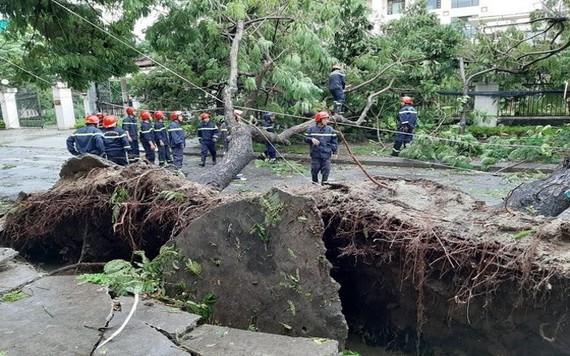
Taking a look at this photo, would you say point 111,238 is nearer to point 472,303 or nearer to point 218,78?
point 472,303

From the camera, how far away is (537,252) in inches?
106

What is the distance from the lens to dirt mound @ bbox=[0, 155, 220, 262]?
3959 mm

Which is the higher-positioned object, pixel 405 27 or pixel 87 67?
pixel 405 27

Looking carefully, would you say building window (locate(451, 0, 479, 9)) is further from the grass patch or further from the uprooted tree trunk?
the grass patch

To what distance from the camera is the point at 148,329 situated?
283 cm

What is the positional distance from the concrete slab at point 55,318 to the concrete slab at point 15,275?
10cm

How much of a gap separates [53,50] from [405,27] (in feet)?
37.9

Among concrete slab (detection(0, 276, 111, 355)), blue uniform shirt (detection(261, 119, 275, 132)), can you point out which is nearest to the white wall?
blue uniform shirt (detection(261, 119, 275, 132))

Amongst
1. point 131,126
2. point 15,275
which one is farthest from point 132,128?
point 15,275

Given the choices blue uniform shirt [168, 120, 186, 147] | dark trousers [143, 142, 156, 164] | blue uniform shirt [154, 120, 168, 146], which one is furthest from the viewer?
dark trousers [143, 142, 156, 164]

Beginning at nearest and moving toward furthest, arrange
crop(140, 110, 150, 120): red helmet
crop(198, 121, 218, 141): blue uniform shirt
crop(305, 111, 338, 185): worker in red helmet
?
crop(305, 111, 338, 185): worker in red helmet
crop(140, 110, 150, 120): red helmet
crop(198, 121, 218, 141): blue uniform shirt

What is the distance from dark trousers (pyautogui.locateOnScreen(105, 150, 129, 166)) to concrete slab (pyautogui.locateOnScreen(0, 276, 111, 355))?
6.56 m

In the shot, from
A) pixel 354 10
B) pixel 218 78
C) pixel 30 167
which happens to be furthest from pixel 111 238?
pixel 354 10

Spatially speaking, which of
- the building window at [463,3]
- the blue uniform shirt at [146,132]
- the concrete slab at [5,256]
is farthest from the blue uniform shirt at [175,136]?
the building window at [463,3]
